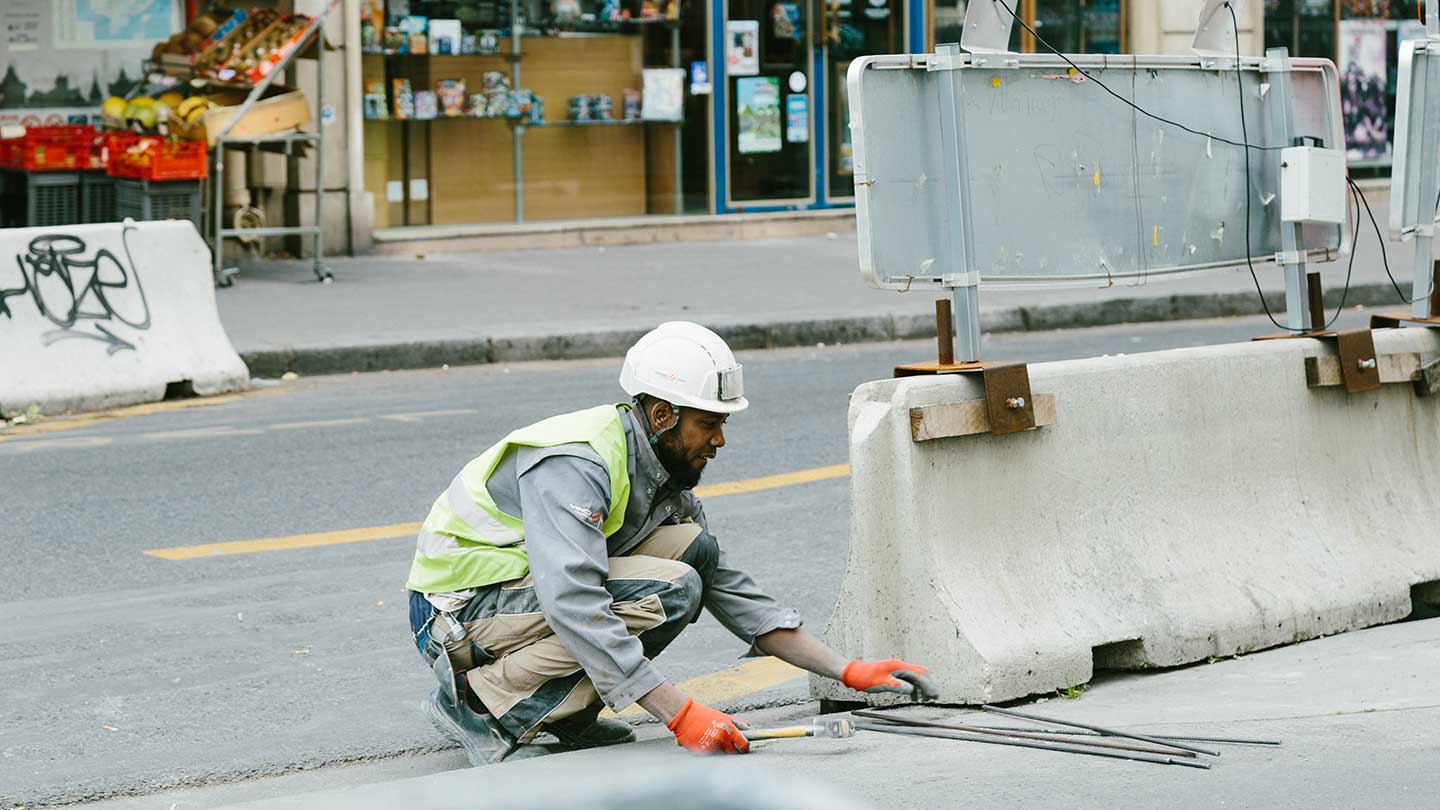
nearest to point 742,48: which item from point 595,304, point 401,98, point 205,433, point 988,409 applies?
point 401,98

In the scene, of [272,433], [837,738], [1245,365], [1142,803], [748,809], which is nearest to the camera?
[748,809]

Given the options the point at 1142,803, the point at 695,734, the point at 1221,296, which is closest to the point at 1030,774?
the point at 1142,803

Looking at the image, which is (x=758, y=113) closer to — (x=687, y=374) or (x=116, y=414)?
(x=116, y=414)

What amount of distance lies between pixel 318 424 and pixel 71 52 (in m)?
6.59

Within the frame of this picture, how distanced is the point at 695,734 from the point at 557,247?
502 inches

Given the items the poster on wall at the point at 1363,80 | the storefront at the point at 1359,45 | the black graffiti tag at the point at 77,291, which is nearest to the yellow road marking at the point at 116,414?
the black graffiti tag at the point at 77,291

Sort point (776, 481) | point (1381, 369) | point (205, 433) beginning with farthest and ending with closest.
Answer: point (205, 433) < point (776, 481) < point (1381, 369)

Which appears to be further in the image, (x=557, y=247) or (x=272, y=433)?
(x=557, y=247)

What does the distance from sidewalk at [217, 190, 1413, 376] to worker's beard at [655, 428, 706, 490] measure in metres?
6.80

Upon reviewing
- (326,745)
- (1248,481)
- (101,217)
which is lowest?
(326,745)

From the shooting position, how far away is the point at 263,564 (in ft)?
22.4

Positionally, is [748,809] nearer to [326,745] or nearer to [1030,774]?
[1030,774]

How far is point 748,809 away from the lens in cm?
165

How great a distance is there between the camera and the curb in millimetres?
11391
